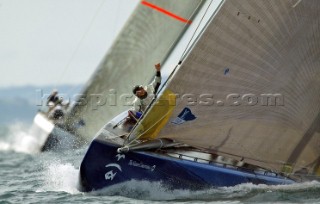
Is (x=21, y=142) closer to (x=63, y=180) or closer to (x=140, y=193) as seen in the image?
(x=63, y=180)

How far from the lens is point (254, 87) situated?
51.4 feet

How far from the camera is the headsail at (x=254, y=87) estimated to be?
50.0 feet

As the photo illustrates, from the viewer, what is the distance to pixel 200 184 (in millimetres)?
15453

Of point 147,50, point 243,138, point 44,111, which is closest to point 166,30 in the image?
point 147,50

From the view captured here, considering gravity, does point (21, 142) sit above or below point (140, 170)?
above

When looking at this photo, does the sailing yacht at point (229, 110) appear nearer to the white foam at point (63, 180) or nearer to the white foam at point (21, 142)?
the white foam at point (63, 180)

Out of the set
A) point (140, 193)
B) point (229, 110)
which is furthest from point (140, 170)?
point (229, 110)

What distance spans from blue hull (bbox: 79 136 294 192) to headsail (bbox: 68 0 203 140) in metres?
7.42

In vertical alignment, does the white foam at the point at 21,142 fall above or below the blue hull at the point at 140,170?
above

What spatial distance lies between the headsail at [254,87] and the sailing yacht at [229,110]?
0.01 m

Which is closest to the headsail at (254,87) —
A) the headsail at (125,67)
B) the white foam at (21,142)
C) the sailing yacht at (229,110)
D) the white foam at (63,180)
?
the sailing yacht at (229,110)

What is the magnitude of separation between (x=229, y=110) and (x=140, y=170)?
62.4 inches

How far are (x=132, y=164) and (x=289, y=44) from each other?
2.92 metres

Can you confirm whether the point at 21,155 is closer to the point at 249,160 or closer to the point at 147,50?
the point at 147,50
